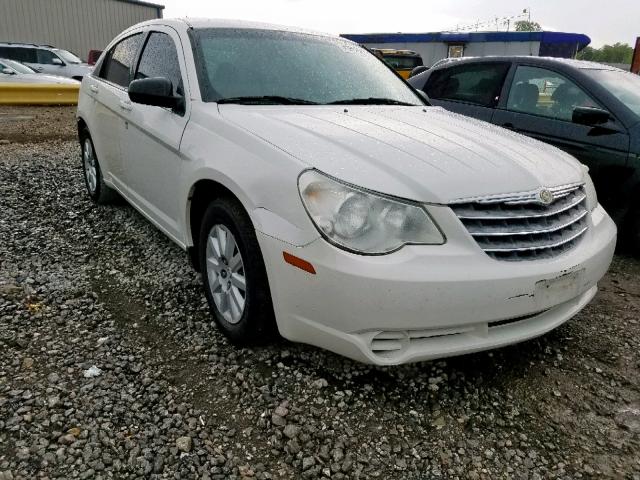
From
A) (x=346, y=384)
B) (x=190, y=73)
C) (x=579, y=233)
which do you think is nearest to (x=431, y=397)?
(x=346, y=384)

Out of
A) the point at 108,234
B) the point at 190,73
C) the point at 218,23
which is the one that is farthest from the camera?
the point at 108,234

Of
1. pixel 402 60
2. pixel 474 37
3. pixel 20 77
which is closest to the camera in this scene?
pixel 20 77

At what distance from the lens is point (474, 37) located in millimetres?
23953

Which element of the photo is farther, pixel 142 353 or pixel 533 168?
pixel 142 353

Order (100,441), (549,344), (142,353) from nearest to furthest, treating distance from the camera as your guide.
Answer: (100,441), (142,353), (549,344)

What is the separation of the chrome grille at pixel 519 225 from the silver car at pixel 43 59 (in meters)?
16.9

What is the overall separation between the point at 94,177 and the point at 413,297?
12.3ft

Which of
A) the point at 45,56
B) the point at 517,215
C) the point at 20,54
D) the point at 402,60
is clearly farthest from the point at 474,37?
the point at 517,215

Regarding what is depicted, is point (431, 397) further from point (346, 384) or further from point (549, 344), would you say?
point (549, 344)

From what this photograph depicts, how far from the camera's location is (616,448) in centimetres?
214

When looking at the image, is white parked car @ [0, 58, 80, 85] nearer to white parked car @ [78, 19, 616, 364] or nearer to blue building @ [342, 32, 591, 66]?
white parked car @ [78, 19, 616, 364]

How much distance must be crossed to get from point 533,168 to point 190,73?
192cm

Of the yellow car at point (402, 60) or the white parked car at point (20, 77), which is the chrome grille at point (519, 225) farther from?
the yellow car at point (402, 60)

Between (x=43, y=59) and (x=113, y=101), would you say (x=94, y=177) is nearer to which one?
(x=113, y=101)
